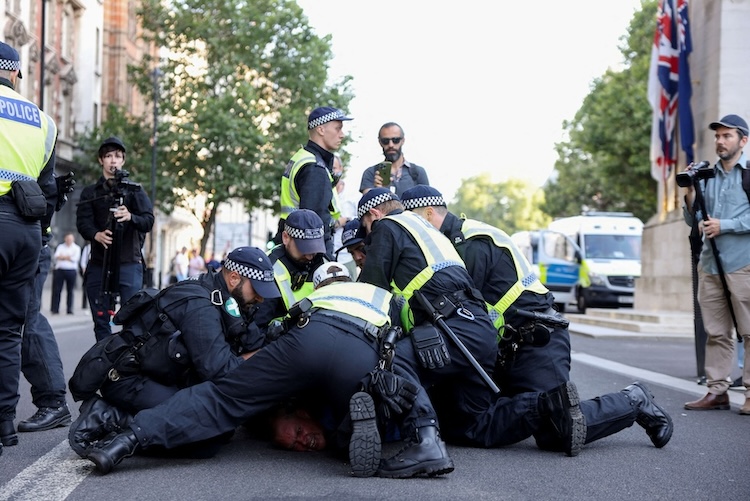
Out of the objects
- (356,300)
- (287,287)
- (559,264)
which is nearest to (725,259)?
(287,287)

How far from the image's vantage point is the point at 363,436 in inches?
211

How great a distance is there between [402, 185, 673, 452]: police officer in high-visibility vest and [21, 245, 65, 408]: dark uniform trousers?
2431 mm

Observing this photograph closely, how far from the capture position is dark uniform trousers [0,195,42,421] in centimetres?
608

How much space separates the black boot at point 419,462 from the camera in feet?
17.8

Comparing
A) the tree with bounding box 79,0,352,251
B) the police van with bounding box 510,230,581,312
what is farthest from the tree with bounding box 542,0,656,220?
the police van with bounding box 510,230,581,312

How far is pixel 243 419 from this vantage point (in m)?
5.73

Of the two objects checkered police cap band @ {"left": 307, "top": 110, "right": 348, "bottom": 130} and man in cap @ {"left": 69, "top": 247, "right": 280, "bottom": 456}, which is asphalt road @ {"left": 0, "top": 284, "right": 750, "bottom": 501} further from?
checkered police cap band @ {"left": 307, "top": 110, "right": 348, "bottom": 130}

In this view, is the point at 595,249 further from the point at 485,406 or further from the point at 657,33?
the point at 485,406

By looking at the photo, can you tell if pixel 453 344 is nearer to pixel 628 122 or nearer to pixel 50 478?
pixel 50 478

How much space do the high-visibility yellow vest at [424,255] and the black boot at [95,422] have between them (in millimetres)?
1595

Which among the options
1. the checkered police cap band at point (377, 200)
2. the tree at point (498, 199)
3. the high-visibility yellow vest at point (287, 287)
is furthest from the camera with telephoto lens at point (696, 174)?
the tree at point (498, 199)

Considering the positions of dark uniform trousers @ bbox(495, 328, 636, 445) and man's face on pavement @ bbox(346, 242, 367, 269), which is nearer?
dark uniform trousers @ bbox(495, 328, 636, 445)

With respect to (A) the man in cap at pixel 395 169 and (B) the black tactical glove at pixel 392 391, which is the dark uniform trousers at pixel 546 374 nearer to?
(B) the black tactical glove at pixel 392 391

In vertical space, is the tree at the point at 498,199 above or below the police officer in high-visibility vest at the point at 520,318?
above
